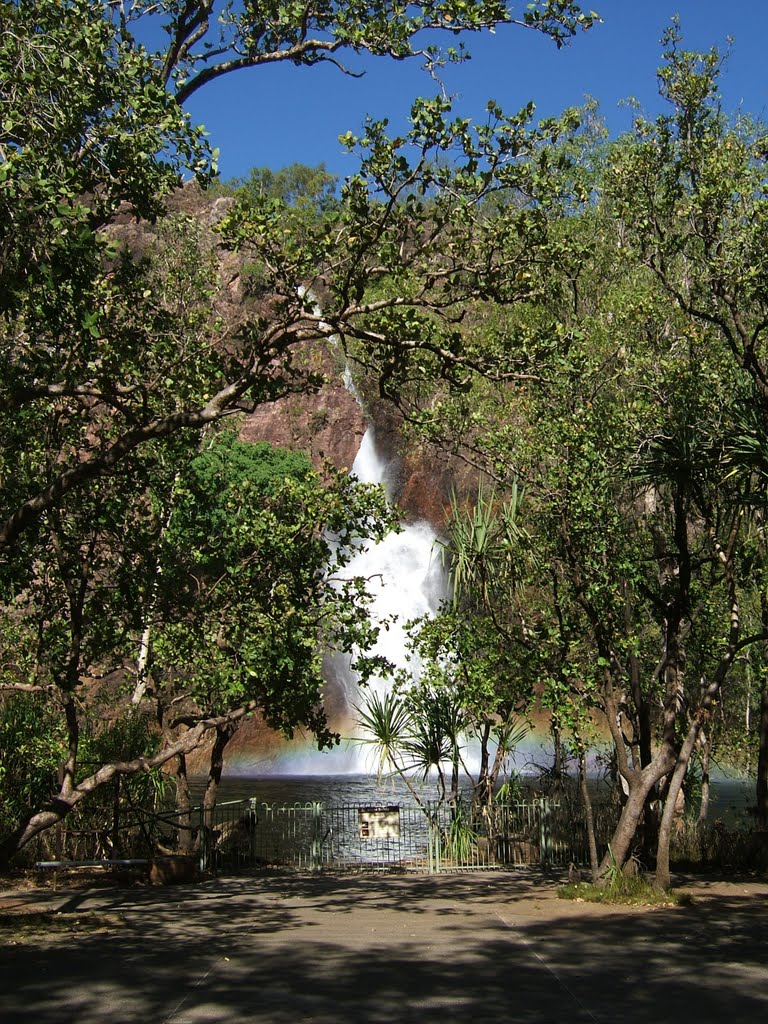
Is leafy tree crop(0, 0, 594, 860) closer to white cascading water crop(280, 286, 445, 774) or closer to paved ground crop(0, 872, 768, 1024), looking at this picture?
paved ground crop(0, 872, 768, 1024)

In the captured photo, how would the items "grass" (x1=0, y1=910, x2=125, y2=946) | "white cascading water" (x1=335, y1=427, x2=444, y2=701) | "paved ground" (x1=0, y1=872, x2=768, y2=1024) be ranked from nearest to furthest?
"paved ground" (x1=0, y1=872, x2=768, y2=1024), "grass" (x1=0, y1=910, x2=125, y2=946), "white cascading water" (x1=335, y1=427, x2=444, y2=701)

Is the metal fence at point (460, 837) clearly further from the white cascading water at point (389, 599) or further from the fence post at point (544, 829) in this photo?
the white cascading water at point (389, 599)

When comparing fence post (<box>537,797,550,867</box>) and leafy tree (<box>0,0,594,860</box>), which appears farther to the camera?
fence post (<box>537,797,550,867</box>)

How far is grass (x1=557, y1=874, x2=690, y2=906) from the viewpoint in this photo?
43.8ft

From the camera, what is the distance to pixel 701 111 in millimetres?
14336

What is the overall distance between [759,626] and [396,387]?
1493 centimetres

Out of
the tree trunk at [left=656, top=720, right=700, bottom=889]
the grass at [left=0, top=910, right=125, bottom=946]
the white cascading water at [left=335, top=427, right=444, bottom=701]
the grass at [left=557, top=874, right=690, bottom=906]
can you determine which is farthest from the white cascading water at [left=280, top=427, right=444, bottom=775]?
the grass at [left=0, top=910, right=125, bottom=946]

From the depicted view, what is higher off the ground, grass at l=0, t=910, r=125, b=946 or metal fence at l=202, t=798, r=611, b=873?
metal fence at l=202, t=798, r=611, b=873

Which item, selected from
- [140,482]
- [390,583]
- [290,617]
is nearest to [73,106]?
[140,482]

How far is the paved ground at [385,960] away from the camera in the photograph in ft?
24.8

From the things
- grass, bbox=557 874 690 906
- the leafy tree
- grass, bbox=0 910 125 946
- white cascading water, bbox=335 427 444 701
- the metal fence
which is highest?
white cascading water, bbox=335 427 444 701

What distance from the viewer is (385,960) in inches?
372

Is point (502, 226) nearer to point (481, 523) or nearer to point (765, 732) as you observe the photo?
point (481, 523)

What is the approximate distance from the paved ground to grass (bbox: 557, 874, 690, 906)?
269 millimetres
